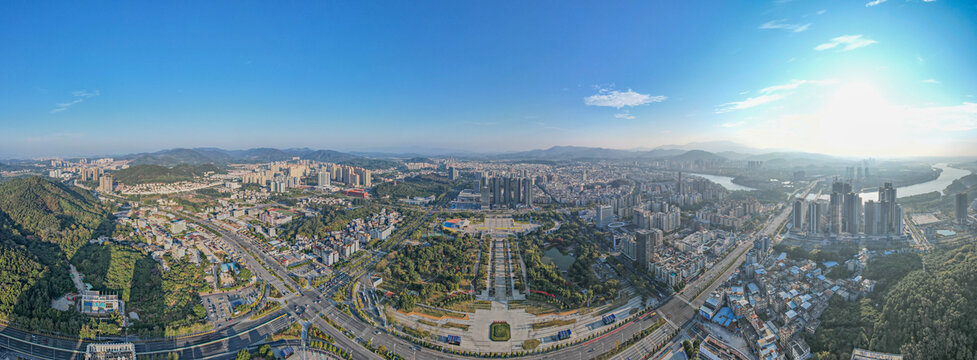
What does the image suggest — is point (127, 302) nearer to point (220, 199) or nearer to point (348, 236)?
Answer: point (348, 236)

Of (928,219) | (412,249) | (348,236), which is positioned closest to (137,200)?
(348,236)

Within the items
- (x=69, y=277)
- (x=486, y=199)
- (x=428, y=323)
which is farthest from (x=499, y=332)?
(x=486, y=199)

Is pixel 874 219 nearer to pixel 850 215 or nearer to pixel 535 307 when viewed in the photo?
pixel 850 215

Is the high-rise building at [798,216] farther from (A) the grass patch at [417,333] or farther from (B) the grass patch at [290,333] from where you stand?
(B) the grass patch at [290,333]

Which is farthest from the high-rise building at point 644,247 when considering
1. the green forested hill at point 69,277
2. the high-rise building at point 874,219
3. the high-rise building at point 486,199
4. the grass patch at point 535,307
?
the green forested hill at point 69,277

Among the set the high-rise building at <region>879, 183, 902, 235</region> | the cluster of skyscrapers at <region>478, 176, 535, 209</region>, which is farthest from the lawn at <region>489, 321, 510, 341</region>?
the cluster of skyscrapers at <region>478, 176, 535, 209</region>

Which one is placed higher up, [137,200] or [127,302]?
[137,200]

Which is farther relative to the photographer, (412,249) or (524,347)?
(412,249)
